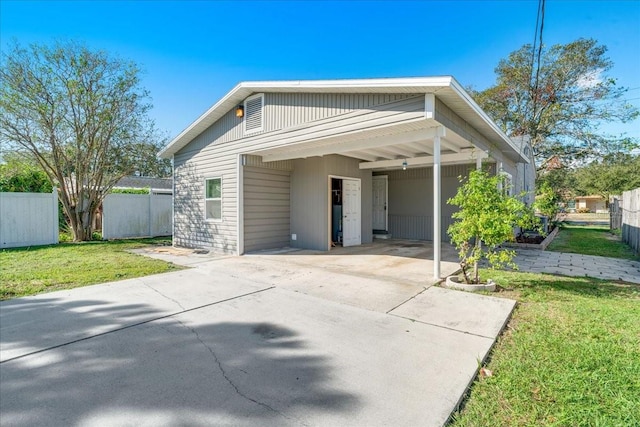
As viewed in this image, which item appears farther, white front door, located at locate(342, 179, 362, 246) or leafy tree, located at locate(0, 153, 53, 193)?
leafy tree, located at locate(0, 153, 53, 193)

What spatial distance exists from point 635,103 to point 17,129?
26.8m

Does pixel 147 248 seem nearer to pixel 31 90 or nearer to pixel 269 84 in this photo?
pixel 31 90

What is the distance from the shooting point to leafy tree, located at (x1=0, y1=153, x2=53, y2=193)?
9.54m

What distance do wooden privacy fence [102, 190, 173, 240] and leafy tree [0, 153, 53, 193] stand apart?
201 cm

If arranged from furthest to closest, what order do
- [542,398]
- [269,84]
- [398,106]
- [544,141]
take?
[544,141] → [269,84] → [398,106] → [542,398]

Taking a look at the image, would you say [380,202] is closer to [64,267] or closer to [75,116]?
[64,267]

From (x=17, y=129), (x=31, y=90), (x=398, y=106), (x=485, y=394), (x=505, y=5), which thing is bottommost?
(x=485, y=394)

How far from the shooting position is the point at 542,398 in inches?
81.8

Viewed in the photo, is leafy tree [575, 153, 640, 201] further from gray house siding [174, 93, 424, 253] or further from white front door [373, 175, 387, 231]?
gray house siding [174, 93, 424, 253]

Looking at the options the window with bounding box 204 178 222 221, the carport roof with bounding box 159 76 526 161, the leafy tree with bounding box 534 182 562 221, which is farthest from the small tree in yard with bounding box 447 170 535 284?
the window with bounding box 204 178 222 221

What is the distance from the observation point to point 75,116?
381 inches

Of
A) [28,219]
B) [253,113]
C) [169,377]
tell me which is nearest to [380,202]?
[253,113]

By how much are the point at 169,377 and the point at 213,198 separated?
22.8ft

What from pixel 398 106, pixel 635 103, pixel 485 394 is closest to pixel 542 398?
pixel 485 394
